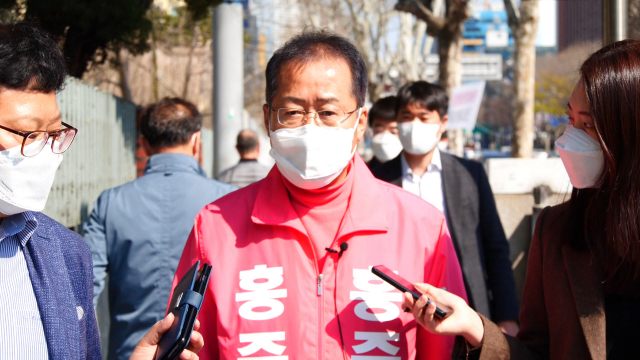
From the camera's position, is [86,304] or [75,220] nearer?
[86,304]

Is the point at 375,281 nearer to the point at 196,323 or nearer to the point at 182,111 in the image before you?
the point at 196,323

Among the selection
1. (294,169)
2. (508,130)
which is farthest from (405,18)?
(508,130)

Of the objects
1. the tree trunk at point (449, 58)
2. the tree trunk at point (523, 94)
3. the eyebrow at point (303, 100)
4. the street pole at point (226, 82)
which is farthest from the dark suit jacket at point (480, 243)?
the tree trunk at point (449, 58)

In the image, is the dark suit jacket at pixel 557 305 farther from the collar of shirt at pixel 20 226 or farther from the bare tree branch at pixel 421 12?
the bare tree branch at pixel 421 12

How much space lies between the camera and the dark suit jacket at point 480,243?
12.0 feet

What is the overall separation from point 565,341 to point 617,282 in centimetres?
25

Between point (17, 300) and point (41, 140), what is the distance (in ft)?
1.53

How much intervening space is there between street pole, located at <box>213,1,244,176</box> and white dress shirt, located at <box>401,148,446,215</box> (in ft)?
14.3

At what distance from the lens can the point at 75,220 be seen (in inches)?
169

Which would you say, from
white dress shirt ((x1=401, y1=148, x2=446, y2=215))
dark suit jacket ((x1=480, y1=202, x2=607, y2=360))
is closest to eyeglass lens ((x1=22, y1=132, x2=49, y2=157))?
dark suit jacket ((x1=480, y1=202, x2=607, y2=360))

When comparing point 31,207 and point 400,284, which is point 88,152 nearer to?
point 31,207

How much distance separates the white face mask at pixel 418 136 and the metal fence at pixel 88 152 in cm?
200

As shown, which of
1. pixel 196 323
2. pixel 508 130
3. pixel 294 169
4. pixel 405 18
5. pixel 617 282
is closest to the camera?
pixel 196 323

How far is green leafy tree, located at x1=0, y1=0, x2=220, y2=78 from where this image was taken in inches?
141
